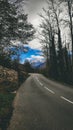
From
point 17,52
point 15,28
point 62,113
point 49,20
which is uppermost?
point 49,20

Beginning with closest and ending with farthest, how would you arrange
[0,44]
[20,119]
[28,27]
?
[20,119], [0,44], [28,27]

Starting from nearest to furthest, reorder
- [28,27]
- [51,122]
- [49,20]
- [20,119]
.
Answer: [51,122] → [20,119] → [28,27] → [49,20]

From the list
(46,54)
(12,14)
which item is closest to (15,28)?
(12,14)

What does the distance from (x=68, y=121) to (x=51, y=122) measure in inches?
23.9

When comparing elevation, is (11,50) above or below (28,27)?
below

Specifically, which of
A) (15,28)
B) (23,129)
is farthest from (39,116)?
(15,28)

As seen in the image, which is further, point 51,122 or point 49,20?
point 49,20

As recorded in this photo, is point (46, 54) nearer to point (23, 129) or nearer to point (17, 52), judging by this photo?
point (17, 52)

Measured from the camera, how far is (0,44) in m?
12.2

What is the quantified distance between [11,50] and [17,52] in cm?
46

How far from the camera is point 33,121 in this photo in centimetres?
930

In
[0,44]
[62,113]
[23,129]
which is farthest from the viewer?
[0,44]

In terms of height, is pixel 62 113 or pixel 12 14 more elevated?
pixel 12 14

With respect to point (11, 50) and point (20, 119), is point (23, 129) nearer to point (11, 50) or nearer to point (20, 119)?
point (20, 119)
